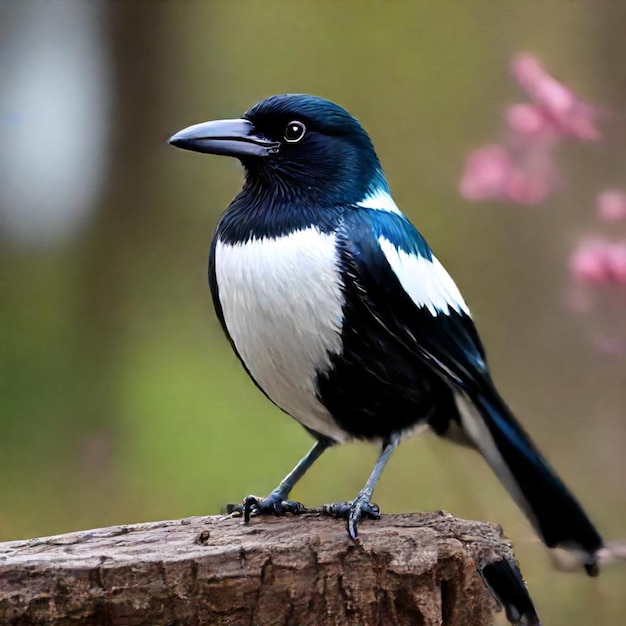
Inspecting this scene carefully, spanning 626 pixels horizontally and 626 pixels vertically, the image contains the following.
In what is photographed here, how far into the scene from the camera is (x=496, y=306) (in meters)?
2.36

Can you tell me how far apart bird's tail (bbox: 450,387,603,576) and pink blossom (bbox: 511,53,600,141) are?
100cm

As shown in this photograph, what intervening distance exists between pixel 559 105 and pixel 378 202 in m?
0.92

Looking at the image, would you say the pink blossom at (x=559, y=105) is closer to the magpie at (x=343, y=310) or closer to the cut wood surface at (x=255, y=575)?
the magpie at (x=343, y=310)

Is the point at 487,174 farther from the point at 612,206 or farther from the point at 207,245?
the point at 207,245

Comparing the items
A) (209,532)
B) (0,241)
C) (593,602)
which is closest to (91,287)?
(0,241)

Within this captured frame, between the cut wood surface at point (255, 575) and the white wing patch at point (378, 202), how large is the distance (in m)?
0.60

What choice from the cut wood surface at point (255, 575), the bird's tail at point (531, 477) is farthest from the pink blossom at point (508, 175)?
the cut wood surface at point (255, 575)

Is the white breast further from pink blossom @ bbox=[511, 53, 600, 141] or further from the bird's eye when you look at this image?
pink blossom @ bbox=[511, 53, 600, 141]

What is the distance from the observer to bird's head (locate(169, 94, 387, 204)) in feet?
5.39

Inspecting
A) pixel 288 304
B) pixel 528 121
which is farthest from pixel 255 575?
pixel 528 121

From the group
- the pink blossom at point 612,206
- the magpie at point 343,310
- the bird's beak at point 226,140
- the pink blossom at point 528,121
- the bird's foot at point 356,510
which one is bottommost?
the bird's foot at point 356,510

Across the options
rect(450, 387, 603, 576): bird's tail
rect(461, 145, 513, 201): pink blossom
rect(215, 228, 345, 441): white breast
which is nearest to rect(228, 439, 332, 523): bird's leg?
rect(215, 228, 345, 441): white breast

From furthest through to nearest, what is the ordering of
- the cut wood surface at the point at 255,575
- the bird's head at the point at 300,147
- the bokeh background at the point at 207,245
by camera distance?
the bokeh background at the point at 207,245
the bird's head at the point at 300,147
the cut wood surface at the point at 255,575

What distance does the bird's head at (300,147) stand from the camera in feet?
5.39
